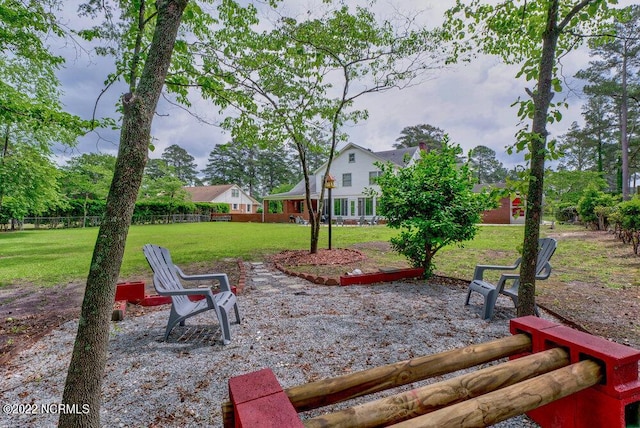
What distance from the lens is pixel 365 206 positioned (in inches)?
973

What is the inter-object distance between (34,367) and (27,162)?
14.1 metres

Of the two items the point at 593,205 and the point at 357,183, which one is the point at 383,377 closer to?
the point at 593,205

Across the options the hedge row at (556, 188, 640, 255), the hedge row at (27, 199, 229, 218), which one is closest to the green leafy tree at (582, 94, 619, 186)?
the hedge row at (556, 188, 640, 255)

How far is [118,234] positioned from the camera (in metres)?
1.42

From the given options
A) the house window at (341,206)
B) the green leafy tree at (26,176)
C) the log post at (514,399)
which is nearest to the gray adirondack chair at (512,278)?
the log post at (514,399)

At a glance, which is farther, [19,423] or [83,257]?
[83,257]

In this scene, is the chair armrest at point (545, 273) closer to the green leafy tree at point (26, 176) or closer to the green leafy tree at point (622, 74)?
the green leafy tree at point (26, 176)

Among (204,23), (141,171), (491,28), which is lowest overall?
(141,171)

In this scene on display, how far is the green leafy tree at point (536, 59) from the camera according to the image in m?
2.93

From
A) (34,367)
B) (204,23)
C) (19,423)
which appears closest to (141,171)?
(19,423)

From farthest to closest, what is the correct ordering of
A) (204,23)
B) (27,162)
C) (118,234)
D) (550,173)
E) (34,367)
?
(27,162), (204,23), (550,173), (34,367), (118,234)

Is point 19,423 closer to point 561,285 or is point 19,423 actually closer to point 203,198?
point 561,285

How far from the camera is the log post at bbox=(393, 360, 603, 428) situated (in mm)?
1110

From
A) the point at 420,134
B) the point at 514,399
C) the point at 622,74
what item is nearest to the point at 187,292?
the point at 514,399
